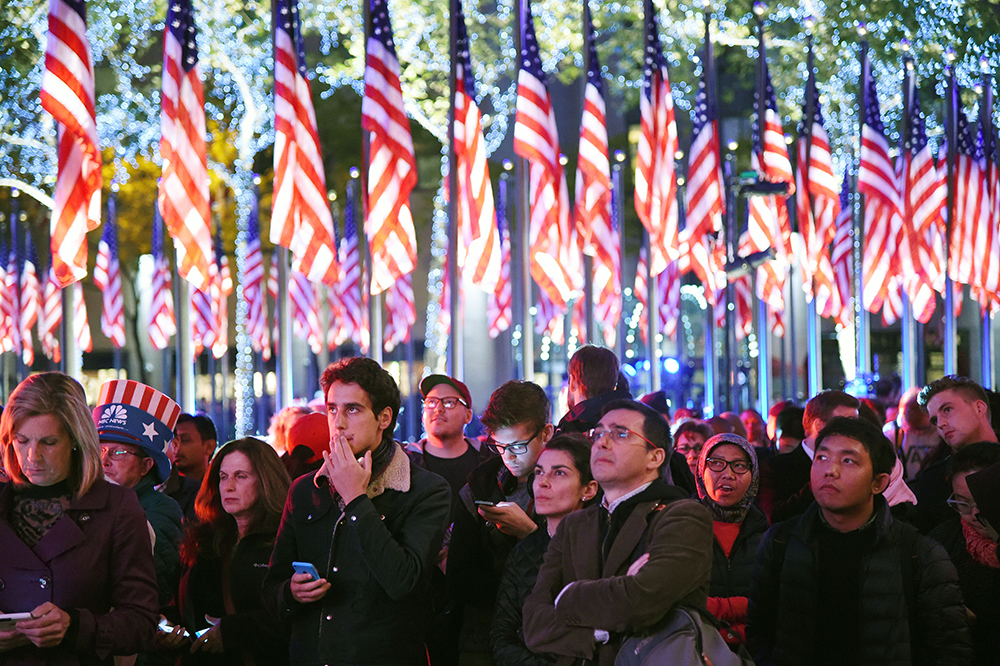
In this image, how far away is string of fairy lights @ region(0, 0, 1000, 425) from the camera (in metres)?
24.5

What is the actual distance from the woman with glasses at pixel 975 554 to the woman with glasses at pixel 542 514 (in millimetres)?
1971

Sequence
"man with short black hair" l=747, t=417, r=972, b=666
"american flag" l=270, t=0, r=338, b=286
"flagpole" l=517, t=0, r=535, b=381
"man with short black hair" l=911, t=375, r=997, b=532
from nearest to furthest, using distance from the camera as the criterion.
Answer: "man with short black hair" l=747, t=417, r=972, b=666 → "man with short black hair" l=911, t=375, r=997, b=532 → "american flag" l=270, t=0, r=338, b=286 → "flagpole" l=517, t=0, r=535, b=381

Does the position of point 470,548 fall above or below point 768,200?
below

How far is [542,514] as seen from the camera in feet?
17.8

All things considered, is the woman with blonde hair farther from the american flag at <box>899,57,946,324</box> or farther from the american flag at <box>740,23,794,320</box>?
the american flag at <box>899,57,946,324</box>

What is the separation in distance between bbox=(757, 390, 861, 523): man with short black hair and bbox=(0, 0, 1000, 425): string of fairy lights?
17.6 meters

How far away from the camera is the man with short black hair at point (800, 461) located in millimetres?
7660

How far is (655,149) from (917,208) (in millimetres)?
5797

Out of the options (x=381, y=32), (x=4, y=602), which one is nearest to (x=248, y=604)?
(x=4, y=602)

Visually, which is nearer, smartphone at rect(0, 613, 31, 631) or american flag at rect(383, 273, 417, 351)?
smartphone at rect(0, 613, 31, 631)

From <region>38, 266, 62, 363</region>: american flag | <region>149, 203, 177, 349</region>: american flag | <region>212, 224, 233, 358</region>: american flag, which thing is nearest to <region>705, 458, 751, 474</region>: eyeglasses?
<region>212, 224, 233, 358</region>: american flag

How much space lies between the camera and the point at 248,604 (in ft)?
18.9

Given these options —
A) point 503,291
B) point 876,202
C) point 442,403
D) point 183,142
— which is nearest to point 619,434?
point 442,403

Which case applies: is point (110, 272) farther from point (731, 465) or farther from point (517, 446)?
point (731, 465)
